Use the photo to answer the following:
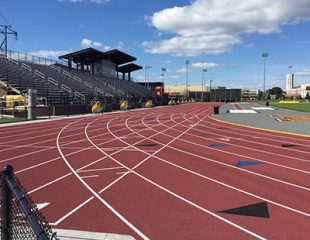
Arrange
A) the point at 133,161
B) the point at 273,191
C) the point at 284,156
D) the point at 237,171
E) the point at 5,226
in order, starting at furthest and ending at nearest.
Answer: the point at 284,156
the point at 133,161
the point at 237,171
the point at 273,191
the point at 5,226

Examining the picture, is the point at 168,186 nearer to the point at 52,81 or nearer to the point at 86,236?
the point at 86,236

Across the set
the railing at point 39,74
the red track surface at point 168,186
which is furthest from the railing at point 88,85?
the red track surface at point 168,186

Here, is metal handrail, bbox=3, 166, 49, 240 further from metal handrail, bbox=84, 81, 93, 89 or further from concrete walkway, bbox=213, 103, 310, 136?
metal handrail, bbox=84, 81, 93, 89

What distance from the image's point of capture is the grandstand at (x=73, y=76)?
37.6 meters

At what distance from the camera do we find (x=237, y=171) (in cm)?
865

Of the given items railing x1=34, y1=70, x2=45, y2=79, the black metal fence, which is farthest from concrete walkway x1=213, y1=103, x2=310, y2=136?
railing x1=34, y1=70, x2=45, y2=79

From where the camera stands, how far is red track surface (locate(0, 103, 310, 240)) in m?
5.04

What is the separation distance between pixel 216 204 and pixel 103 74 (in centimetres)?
6336

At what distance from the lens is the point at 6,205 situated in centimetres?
332

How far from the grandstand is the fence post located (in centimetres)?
3279

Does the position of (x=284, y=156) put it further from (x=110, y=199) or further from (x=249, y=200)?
(x=110, y=199)

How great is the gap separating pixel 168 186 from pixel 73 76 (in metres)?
48.8

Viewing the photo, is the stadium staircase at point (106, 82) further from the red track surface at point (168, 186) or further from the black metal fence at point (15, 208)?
the black metal fence at point (15, 208)

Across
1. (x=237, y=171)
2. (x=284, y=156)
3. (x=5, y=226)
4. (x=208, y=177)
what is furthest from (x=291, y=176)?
(x=5, y=226)
